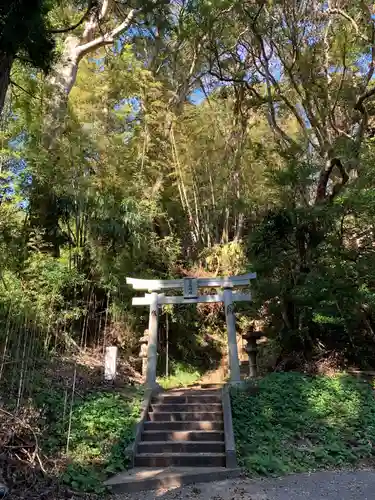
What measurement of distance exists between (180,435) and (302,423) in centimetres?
142

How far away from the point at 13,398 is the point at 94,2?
135 inches

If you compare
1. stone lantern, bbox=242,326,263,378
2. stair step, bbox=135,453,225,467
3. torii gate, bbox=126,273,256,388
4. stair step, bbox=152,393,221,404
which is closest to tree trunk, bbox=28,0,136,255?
torii gate, bbox=126,273,256,388

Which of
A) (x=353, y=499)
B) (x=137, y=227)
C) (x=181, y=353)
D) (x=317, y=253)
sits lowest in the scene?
(x=353, y=499)

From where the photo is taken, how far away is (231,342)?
580 cm

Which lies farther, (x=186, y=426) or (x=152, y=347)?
(x=152, y=347)

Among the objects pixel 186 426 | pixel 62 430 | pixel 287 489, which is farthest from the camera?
pixel 186 426

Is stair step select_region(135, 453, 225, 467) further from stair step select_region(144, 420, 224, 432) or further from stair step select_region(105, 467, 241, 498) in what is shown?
stair step select_region(144, 420, 224, 432)

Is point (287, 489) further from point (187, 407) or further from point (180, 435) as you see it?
point (187, 407)

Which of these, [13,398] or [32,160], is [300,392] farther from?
[32,160]

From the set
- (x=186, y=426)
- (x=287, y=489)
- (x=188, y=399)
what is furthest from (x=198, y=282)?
(x=287, y=489)

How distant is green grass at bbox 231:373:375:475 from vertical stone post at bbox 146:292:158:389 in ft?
3.80

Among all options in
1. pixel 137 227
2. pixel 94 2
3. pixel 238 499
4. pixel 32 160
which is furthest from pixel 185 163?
pixel 238 499

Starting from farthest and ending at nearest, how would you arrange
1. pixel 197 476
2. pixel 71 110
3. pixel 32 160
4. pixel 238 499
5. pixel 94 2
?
pixel 71 110 < pixel 32 160 < pixel 197 476 < pixel 238 499 < pixel 94 2

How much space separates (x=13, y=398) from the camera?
3828 millimetres
